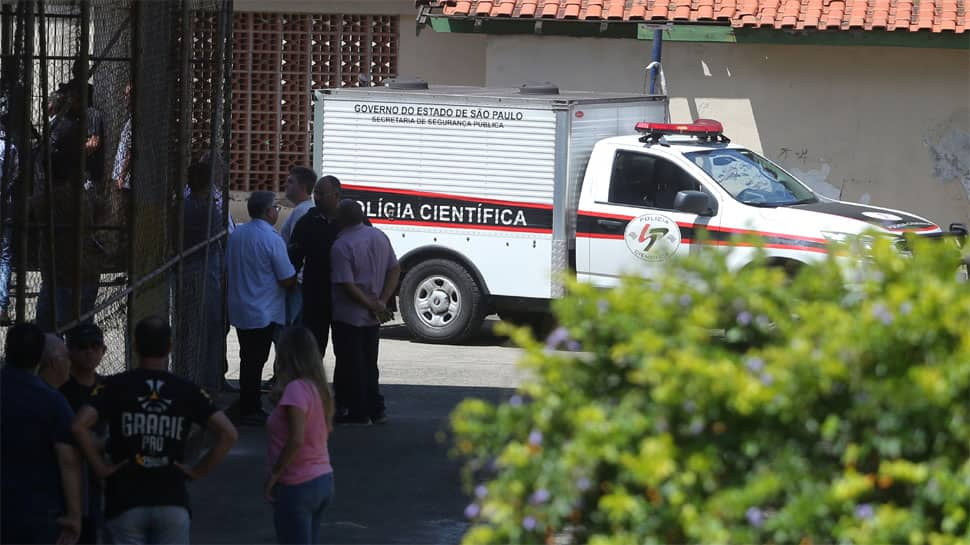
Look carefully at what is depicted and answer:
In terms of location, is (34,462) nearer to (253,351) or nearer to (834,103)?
(253,351)

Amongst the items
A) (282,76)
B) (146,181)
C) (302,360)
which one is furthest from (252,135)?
(302,360)

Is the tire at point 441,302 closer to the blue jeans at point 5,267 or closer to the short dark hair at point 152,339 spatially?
the blue jeans at point 5,267

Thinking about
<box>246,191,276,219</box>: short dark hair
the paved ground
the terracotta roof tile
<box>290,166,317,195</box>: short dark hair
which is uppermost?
the terracotta roof tile

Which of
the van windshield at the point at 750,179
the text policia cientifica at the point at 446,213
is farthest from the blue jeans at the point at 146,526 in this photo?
the van windshield at the point at 750,179

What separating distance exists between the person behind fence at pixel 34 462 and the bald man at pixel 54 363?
0.79 feet

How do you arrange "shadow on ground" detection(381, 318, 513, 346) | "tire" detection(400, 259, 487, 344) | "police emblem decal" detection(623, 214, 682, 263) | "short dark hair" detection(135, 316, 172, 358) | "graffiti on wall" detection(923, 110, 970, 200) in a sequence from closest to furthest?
1. "short dark hair" detection(135, 316, 172, 358)
2. "police emblem decal" detection(623, 214, 682, 263)
3. "tire" detection(400, 259, 487, 344)
4. "shadow on ground" detection(381, 318, 513, 346)
5. "graffiti on wall" detection(923, 110, 970, 200)

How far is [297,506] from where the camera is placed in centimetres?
600

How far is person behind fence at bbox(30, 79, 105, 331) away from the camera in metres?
7.10

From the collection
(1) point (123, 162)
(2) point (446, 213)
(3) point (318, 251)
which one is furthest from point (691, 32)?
(1) point (123, 162)

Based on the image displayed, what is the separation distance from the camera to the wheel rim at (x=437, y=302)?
46.3 ft

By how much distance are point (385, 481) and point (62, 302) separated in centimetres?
231

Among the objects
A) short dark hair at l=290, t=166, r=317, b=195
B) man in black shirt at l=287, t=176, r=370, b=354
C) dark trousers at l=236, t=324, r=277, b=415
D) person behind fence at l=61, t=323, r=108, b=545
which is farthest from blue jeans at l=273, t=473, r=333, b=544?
short dark hair at l=290, t=166, r=317, b=195

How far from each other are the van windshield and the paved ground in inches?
109

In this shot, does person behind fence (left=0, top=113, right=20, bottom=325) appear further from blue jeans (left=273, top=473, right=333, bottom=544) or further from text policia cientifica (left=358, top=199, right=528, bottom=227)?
text policia cientifica (left=358, top=199, right=528, bottom=227)
